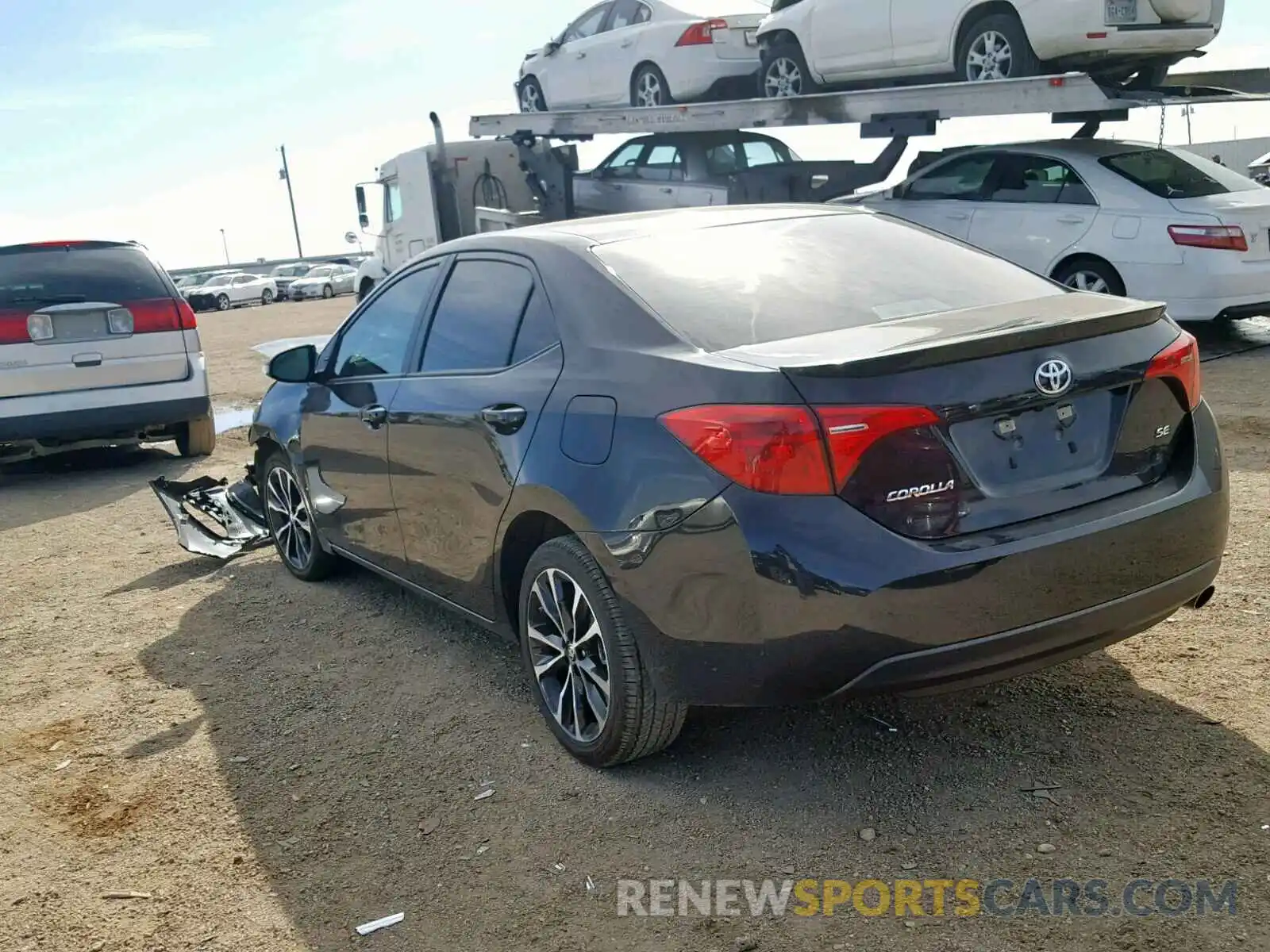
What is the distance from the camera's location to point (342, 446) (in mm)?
5059

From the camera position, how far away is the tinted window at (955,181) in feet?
34.6

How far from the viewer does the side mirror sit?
5.41m

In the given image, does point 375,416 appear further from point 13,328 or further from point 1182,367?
point 13,328

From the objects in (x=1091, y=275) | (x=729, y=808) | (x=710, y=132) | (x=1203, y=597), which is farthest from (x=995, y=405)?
(x=710, y=132)

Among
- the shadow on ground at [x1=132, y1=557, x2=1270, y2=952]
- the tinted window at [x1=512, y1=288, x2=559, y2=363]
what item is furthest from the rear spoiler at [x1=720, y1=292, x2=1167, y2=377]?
the shadow on ground at [x1=132, y1=557, x2=1270, y2=952]

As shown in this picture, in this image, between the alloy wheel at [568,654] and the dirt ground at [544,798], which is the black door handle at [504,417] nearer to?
the alloy wheel at [568,654]

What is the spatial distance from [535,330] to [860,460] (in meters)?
1.34

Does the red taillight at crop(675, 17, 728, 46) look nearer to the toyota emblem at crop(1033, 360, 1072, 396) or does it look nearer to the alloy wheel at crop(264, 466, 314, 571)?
the alloy wheel at crop(264, 466, 314, 571)

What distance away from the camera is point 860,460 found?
293 centimetres

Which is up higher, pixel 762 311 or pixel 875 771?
pixel 762 311

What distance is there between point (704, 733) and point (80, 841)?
1874mm

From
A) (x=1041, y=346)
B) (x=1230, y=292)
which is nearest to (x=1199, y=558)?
(x=1041, y=346)

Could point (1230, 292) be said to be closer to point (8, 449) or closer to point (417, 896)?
point (417, 896)

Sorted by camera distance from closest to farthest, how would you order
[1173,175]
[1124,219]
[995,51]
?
[1124,219] < [1173,175] < [995,51]
